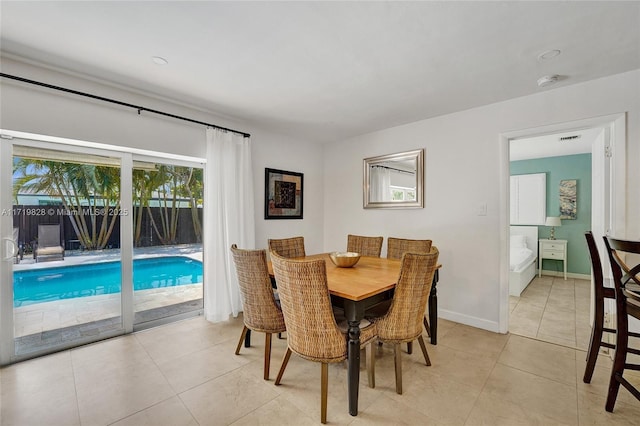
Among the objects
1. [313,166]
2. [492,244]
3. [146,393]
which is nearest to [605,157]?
[492,244]

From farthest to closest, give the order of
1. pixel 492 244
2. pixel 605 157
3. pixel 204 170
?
pixel 204 170 → pixel 492 244 → pixel 605 157

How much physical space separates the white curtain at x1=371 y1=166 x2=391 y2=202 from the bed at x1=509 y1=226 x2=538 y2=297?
7.23 ft

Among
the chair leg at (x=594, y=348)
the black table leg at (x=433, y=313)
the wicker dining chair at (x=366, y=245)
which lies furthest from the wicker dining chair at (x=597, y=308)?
the wicker dining chair at (x=366, y=245)

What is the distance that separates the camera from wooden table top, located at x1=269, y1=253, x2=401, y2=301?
1.75 m

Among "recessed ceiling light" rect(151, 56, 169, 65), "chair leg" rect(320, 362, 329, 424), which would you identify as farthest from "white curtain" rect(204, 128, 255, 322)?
"chair leg" rect(320, 362, 329, 424)

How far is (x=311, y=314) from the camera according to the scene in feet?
5.46

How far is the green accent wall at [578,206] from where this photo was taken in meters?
5.06

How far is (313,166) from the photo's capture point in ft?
15.0

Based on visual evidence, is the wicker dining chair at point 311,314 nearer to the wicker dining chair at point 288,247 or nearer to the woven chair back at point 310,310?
the woven chair back at point 310,310

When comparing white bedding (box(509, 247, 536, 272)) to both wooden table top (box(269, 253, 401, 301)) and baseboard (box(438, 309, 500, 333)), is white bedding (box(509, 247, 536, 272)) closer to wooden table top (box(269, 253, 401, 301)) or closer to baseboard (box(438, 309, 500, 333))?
baseboard (box(438, 309, 500, 333))

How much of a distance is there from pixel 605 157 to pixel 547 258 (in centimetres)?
368

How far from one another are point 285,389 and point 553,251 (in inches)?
226

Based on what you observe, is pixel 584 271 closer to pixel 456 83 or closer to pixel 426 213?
pixel 426 213

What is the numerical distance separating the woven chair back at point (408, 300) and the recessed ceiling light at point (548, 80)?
1.92 meters
